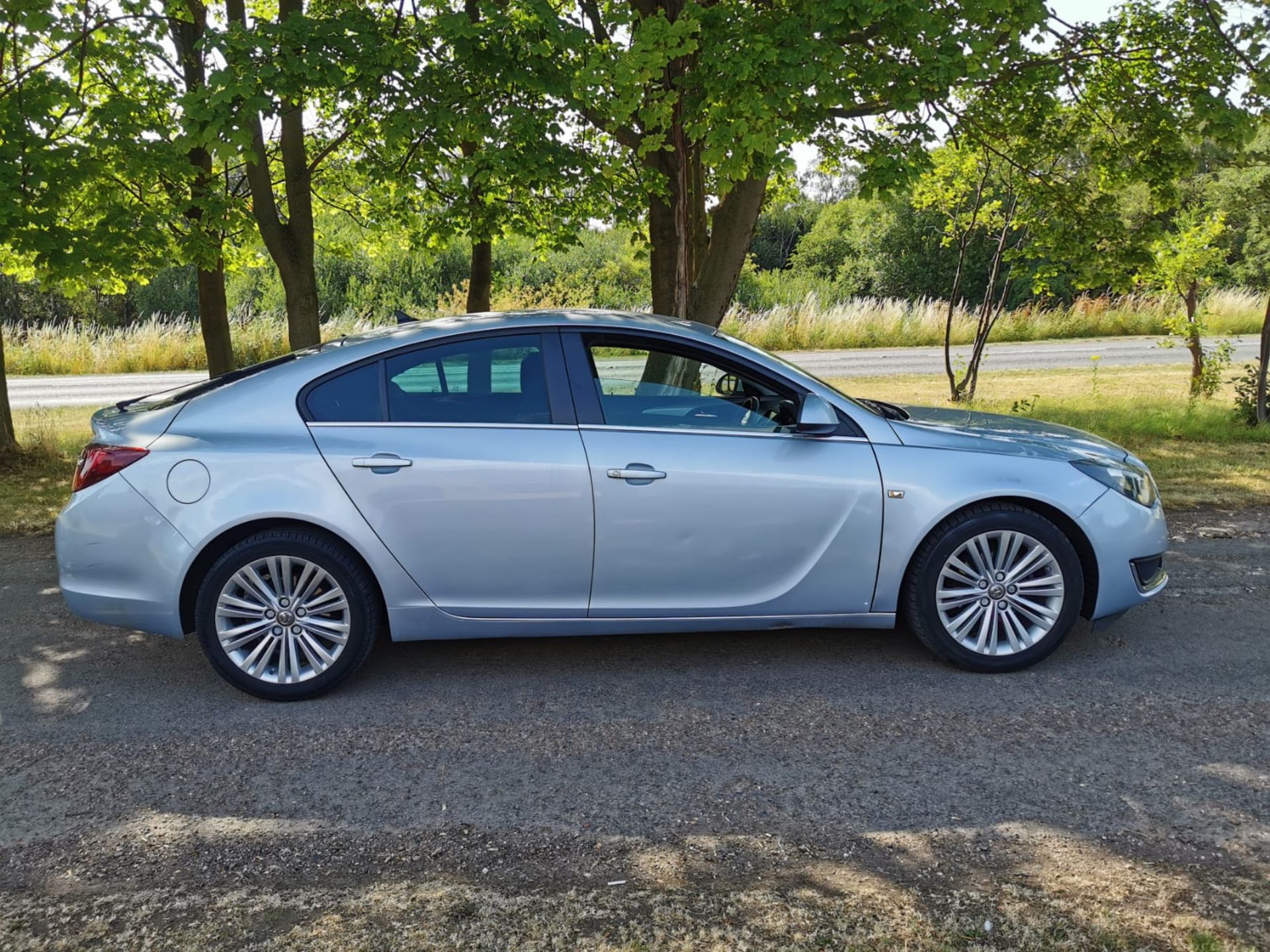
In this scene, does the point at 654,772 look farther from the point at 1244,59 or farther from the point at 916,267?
the point at 916,267

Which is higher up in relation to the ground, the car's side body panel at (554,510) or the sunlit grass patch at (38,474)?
the car's side body panel at (554,510)

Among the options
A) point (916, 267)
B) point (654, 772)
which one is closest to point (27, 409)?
point (654, 772)

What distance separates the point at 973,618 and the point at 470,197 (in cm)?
834

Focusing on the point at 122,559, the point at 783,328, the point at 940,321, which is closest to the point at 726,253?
the point at 122,559

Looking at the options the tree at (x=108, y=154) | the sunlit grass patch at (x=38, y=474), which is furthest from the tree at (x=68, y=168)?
the sunlit grass patch at (x=38, y=474)

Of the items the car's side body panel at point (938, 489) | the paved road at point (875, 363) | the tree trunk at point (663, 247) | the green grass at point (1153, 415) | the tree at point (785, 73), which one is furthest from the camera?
the paved road at point (875, 363)

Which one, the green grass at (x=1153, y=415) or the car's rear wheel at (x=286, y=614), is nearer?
the car's rear wheel at (x=286, y=614)

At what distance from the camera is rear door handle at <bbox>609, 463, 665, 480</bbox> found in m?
4.51

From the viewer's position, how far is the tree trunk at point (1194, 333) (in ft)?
46.5

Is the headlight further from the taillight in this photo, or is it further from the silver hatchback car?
the taillight

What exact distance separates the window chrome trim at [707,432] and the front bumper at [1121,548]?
1143 mm

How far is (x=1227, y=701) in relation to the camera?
14.5ft

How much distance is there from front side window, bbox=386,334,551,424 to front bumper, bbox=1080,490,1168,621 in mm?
2547

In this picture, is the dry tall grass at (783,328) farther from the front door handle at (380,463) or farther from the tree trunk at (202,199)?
the front door handle at (380,463)
